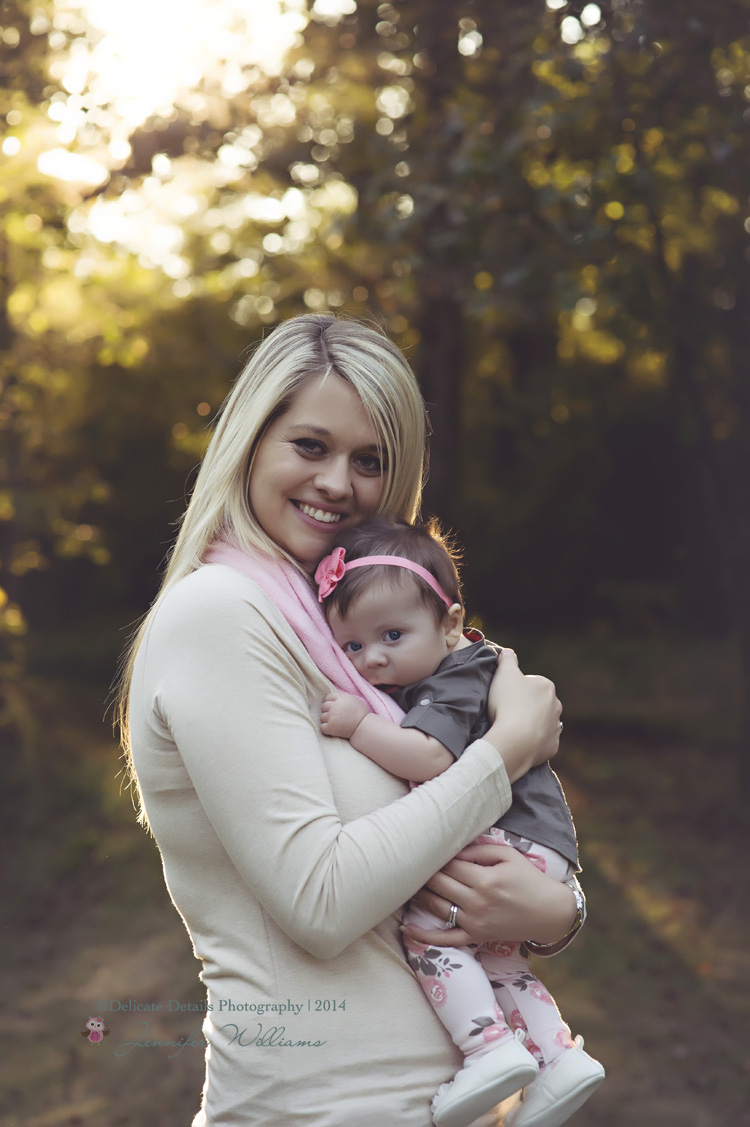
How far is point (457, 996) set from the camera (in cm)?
166

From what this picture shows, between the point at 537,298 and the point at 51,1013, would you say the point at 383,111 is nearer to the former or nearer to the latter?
the point at 537,298

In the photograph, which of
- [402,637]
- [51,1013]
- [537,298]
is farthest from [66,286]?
[402,637]

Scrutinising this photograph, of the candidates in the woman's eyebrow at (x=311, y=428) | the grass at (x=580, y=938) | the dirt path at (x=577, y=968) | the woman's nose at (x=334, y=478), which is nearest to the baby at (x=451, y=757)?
the woman's nose at (x=334, y=478)

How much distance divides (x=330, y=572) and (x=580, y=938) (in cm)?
485

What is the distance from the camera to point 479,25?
6.30m

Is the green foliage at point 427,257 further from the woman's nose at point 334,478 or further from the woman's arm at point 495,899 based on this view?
the woman's arm at point 495,899

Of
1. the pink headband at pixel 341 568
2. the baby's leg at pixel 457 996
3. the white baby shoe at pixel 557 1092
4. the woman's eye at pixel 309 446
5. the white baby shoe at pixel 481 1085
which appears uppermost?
the woman's eye at pixel 309 446

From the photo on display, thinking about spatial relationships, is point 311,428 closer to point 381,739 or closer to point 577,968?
point 381,739

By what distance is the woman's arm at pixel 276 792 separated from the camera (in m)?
1.47

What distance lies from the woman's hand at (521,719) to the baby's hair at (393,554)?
209 mm

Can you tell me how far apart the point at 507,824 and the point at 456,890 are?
0.24 m

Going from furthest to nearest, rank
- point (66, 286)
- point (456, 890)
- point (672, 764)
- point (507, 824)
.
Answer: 1. point (672, 764)
2. point (66, 286)
3. point (507, 824)
4. point (456, 890)

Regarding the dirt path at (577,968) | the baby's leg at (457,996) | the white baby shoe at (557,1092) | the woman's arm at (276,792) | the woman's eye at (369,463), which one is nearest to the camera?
the woman's arm at (276,792)

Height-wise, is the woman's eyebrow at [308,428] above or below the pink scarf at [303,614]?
above
